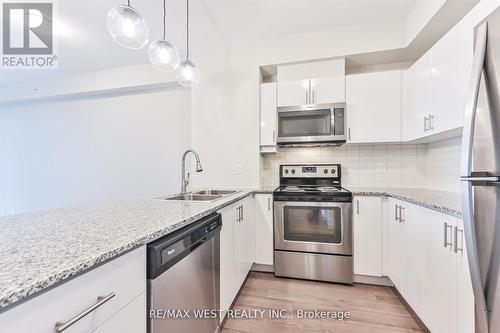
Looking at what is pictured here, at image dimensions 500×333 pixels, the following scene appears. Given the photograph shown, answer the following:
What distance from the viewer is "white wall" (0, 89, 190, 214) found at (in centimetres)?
319

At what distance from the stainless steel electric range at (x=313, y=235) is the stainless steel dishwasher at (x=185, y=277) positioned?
100 centimetres

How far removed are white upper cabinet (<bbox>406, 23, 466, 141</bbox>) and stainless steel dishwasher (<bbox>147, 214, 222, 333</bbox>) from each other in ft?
5.66

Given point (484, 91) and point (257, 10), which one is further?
point (257, 10)

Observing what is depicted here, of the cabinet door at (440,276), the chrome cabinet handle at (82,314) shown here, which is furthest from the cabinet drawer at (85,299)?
the cabinet door at (440,276)

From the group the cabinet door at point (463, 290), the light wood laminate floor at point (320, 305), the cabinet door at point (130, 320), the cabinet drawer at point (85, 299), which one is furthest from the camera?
the light wood laminate floor at point (320, 305)

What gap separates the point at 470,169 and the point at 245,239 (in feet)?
5.21

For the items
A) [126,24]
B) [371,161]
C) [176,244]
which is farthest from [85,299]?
[371,161]

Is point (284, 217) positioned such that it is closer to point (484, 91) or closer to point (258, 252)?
point (258, 252)

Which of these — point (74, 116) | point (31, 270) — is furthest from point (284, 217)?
point (74, 116)

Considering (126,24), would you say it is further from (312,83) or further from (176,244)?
(312,83)

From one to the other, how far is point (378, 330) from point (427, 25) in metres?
2.40

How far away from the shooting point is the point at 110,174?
11.4ft

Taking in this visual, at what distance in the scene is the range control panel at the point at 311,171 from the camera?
8.38 feet

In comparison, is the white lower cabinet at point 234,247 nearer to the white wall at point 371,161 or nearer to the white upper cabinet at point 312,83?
the white wall at point 371,161
